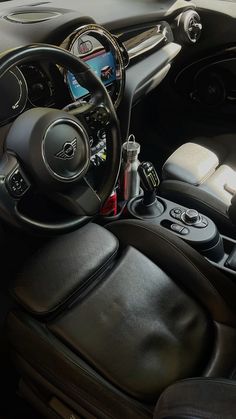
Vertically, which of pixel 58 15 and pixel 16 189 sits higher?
pixel 58 15

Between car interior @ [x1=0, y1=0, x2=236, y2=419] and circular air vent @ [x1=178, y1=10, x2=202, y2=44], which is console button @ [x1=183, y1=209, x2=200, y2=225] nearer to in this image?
car interior @ [x1=0, y1=0, x2=236, y2=419]

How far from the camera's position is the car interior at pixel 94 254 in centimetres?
83

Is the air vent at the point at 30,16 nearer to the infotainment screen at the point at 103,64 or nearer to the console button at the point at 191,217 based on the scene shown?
the infotainment screen at the point at 103,64

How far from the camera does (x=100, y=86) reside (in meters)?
0.98

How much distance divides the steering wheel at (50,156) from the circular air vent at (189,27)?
83cm

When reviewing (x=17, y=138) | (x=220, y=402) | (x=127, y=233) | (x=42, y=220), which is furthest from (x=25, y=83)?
(x=220, y=402)

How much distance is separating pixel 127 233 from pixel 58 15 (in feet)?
1.86

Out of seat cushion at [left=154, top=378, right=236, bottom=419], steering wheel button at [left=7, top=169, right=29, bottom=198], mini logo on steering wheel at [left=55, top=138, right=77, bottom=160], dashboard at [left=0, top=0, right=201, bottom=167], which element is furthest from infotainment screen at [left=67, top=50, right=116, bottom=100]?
seat cushion at [left=154, top=378, right=236, bottom=419]

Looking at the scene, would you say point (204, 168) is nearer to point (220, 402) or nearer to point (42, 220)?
point (42, 220)

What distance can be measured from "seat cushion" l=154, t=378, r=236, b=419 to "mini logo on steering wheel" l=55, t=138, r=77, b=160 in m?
0.45

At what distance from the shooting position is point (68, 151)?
34.1 inches

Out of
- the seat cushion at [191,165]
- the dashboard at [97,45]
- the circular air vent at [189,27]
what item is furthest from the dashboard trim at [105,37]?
the circular air vent at [189,27]

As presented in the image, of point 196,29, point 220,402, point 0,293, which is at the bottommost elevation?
point 0,293

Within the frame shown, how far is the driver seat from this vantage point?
0.86 meters
